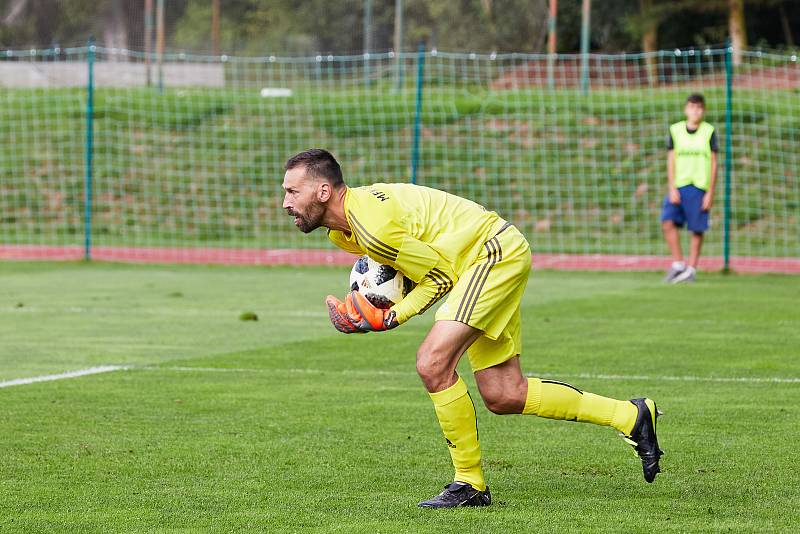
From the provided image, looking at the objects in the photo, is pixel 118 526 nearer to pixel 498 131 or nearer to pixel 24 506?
pixel 24 506

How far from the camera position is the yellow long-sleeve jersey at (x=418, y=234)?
5613mm

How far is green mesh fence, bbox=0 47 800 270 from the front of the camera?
83.7ft

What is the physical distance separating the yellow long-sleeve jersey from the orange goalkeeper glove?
6cm

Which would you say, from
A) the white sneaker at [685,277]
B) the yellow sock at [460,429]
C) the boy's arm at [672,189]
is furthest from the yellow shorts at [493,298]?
the boy's arm at [672,189]

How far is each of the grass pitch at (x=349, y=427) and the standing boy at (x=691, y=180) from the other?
2904 millimetres

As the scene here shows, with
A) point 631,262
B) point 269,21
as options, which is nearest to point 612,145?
point 631,262

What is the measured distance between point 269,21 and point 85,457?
50.3m

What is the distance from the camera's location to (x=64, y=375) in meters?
9.41

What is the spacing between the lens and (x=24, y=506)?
5.62m

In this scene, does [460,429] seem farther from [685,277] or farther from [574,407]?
[685,277]

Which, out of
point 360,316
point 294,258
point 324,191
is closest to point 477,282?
point 360,316

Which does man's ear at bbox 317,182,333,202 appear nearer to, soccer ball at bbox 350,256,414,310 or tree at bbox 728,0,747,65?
soccer ball at bbox 350,256,414,310

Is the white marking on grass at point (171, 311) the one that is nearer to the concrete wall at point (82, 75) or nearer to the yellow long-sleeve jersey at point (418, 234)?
the yellow long-sleeve jersey at point (418, 234)

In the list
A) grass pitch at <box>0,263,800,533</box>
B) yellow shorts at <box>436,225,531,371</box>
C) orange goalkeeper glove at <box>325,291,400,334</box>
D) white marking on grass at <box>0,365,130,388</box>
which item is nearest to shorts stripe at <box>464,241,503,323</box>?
yellow shorts at <box>436,225,531,371</box>
